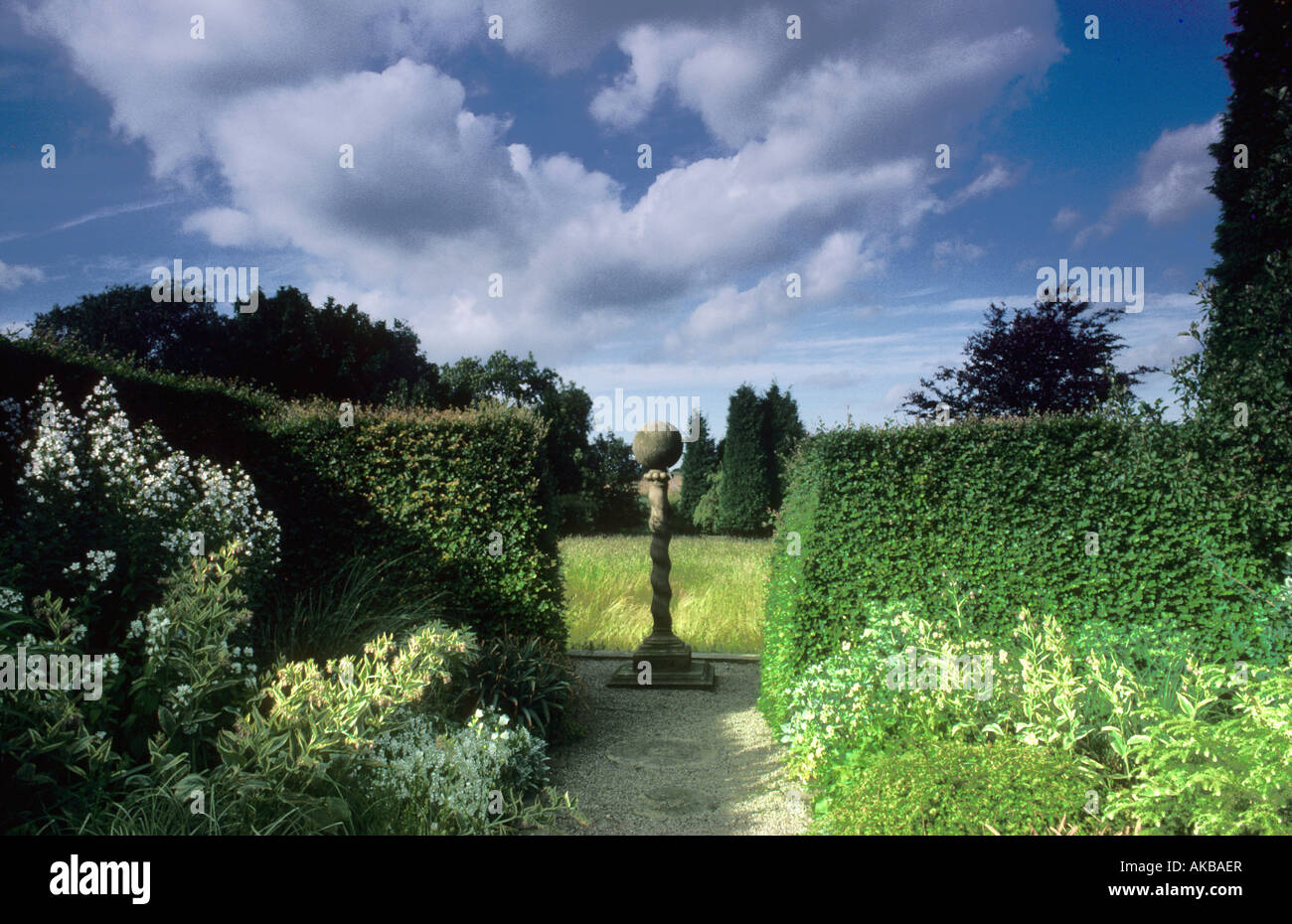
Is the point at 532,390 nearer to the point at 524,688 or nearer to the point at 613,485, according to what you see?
the point at 613,485

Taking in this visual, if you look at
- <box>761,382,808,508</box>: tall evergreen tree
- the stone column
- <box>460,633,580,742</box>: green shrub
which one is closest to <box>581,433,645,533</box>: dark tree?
<box>761,382,808,508</box>: tall evergreen tree

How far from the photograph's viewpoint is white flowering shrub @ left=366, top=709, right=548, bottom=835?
3.81 meters

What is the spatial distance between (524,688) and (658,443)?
3.08 meters

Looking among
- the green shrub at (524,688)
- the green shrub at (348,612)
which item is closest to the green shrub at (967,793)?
the green shrub at (524,688)

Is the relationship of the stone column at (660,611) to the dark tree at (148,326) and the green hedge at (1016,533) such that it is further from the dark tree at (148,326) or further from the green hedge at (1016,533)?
the dark tree at (148,326)

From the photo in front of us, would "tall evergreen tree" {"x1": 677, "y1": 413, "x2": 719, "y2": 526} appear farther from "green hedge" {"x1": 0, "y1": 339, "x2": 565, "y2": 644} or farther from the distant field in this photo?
"green hedge" {"x1": 0, "y1": 339, "x2": 565, "y2": 644}

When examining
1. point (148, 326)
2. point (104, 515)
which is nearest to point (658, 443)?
point (104, 515)

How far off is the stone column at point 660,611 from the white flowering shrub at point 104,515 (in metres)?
3.81

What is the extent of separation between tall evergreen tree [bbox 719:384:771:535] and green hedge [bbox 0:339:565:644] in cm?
1436

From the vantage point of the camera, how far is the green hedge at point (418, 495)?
7.05 m

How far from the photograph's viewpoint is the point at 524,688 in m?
5.86

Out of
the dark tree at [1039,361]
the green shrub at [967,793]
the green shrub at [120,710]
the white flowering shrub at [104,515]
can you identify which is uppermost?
the dark tree at [1039,361]
